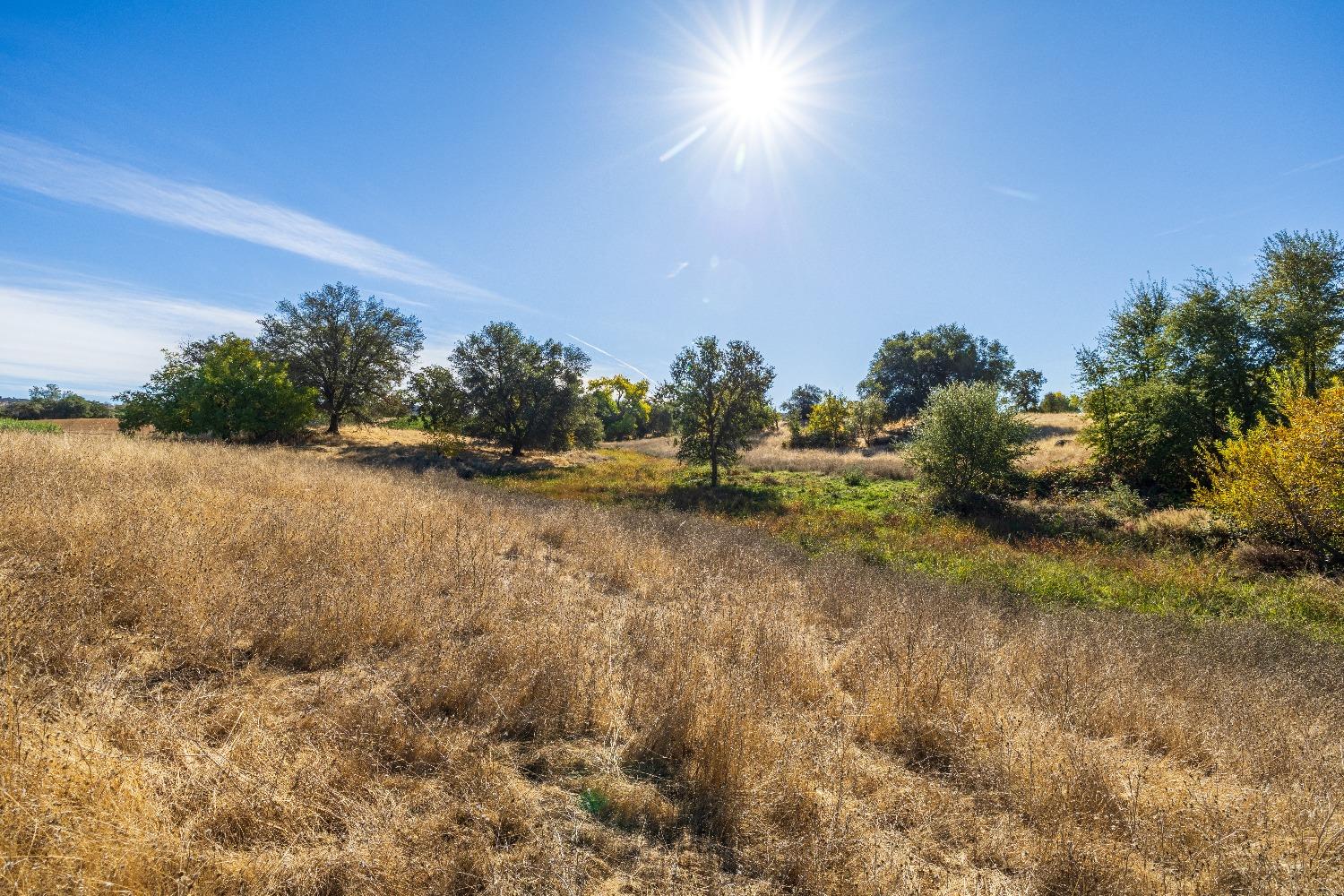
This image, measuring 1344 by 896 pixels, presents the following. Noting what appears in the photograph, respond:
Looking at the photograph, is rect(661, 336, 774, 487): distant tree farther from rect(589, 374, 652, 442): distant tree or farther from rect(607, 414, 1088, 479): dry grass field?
rect(589, 374, 652, 442): distant tree

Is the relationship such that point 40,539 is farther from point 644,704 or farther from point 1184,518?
point 1184,518

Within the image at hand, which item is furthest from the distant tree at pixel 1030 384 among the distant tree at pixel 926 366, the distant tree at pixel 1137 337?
the distant tree at pixel 1137 337

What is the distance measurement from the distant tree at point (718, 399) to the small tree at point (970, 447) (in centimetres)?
940

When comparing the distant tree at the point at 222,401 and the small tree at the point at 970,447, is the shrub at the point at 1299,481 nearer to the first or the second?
the small tree at the point at 970,447

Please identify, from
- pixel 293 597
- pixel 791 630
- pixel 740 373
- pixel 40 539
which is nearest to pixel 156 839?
pixel 293 597

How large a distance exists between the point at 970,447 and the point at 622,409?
6480 cm

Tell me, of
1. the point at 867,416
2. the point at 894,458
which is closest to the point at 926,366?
the point at 867,416

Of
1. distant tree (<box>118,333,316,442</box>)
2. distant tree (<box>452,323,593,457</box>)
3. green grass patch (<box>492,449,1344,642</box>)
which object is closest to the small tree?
green grass patch (<box>492,449,1344,642</box>)

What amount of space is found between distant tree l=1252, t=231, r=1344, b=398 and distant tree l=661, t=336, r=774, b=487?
20.6 metres

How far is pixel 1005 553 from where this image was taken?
1367 centimetres

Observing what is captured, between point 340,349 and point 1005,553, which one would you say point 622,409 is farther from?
point 1005,553

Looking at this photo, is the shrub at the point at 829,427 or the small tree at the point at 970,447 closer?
the small tree at the point at 970,447

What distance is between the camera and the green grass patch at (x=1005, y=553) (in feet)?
33.7

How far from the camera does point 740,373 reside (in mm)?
27141
